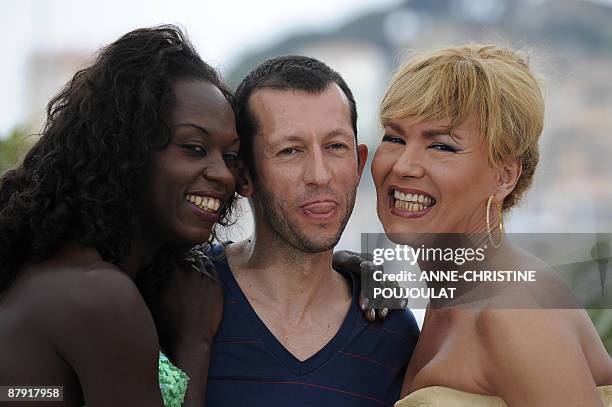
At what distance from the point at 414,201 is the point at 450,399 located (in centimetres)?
80

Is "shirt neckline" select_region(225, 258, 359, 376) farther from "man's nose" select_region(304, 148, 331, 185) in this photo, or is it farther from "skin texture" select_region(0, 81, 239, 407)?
"skin texture" select_region(0, 81, 239, 407)

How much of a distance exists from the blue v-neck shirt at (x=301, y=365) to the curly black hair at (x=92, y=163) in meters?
0.77

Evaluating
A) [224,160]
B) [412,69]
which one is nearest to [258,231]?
[224,160]

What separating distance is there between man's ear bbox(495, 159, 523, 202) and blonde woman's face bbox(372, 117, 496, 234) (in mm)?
27

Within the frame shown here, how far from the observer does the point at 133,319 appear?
278 cm

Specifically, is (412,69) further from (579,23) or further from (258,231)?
(579,23)

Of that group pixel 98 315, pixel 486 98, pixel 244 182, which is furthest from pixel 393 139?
pixel 98 315

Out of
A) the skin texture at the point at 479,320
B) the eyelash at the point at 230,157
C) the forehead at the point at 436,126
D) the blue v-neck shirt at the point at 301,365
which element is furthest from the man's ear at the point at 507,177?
the eyelash at the point at 230,157

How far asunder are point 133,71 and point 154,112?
18 centimetres

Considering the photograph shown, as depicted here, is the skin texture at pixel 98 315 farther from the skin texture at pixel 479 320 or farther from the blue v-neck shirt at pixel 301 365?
the skin texture at pixel 479 320

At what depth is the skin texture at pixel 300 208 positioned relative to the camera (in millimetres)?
3758

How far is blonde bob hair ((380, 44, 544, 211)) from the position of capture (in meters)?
3.53

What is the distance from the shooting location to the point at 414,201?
3695mm

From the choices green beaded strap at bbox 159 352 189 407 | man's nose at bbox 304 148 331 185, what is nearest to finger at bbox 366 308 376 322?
man's nose at bbox 304 148 331 185
